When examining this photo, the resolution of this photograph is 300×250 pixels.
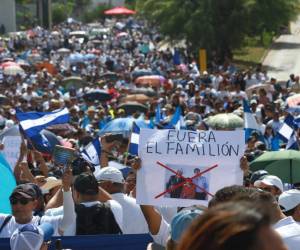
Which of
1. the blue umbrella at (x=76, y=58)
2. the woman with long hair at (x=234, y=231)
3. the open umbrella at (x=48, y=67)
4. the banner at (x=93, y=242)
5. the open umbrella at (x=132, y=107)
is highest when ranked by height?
the woman with long hair at (x=234, y=231)

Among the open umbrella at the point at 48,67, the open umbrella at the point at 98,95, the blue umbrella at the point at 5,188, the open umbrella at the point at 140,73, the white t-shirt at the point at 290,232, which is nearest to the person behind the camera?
the white t-shirt at the point at 290,232

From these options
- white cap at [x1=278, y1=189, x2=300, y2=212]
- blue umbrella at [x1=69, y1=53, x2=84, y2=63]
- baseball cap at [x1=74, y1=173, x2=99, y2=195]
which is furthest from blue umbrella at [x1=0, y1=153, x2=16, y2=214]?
blue umbrella at [x1=69, y1=53, x2=84, y2=63]

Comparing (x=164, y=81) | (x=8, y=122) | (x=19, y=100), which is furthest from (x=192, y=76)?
(x=8, y=122)

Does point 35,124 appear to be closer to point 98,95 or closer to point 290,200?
point 290,200

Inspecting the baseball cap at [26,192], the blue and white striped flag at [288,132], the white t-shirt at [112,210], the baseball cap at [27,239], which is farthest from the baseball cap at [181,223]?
the blue and white striped flag at [288,132]

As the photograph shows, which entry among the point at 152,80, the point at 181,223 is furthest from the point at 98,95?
the point at 181,223

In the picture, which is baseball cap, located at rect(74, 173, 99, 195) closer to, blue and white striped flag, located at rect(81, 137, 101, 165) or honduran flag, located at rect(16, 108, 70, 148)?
blue and white striped flag, located at rect(81, 137, 101, 165)

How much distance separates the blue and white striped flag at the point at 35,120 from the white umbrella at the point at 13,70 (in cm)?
2066

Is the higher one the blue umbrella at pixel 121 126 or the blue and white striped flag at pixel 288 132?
the blue and white striped flag at pixel 288 132

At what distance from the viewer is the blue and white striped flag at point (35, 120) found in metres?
11.9

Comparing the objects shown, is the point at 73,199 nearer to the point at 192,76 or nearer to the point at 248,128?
the point at 248,128

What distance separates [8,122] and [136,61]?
73.5ft

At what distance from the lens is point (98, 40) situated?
5100cm

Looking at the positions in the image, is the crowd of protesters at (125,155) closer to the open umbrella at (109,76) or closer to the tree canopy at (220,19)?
the open umbrella at (109,76)
